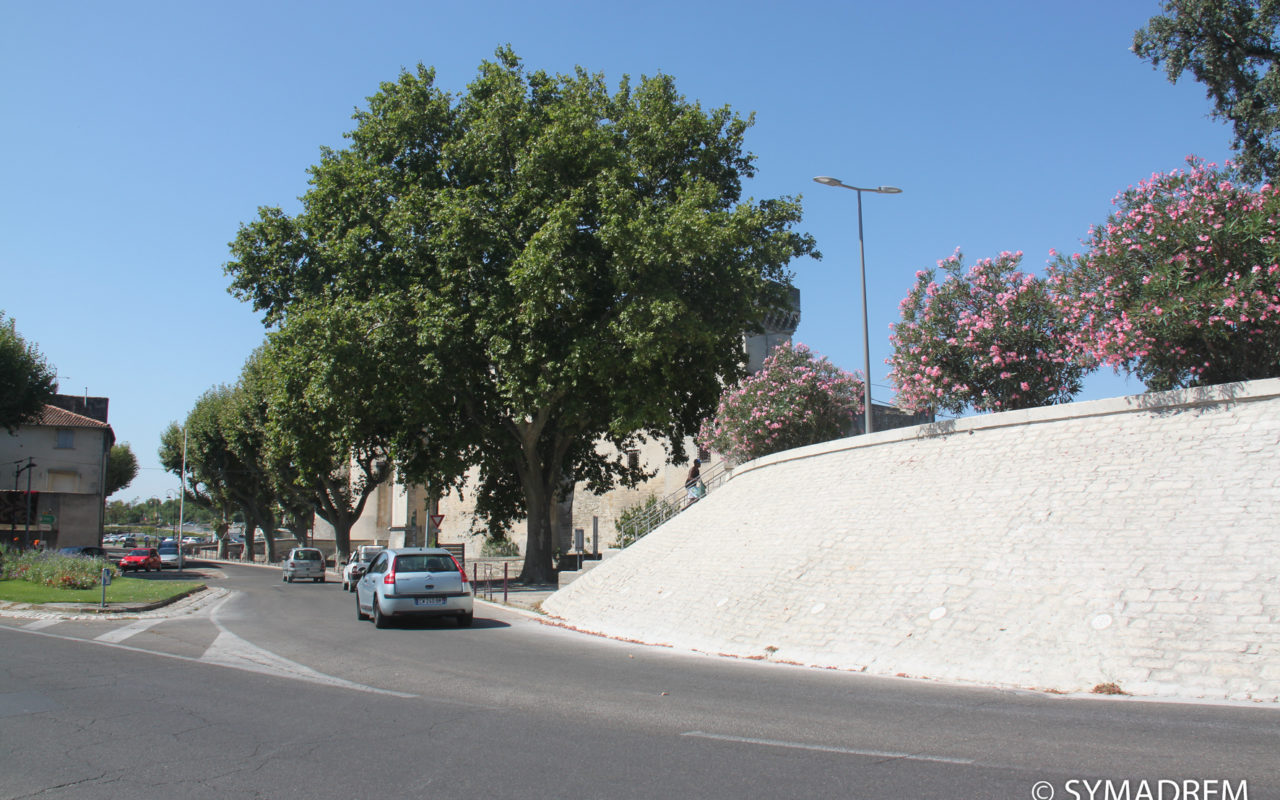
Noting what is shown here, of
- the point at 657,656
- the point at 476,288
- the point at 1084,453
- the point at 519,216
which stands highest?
the point at 519,216

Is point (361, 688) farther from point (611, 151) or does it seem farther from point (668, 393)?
point (611, 151)

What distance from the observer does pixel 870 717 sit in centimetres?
758

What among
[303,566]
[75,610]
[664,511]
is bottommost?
[303,566]

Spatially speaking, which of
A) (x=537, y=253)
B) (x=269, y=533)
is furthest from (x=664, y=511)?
(x=269, y=533)

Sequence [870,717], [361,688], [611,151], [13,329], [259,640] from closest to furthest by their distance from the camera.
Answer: [870,717] < [361,688] < [259,640] < [611,151] < [13,329]

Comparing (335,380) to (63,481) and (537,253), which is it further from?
(63,481)

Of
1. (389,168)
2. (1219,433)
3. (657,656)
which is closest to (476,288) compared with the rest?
(389,168)

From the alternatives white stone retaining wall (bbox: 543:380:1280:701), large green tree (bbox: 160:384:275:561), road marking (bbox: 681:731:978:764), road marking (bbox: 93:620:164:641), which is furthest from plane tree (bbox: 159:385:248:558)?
road marking (bbox: 681:731:978:764)

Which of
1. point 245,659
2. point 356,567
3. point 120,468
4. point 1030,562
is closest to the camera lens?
point 245,659

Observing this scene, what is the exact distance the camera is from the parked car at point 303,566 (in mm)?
36594

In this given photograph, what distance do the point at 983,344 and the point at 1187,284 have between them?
179 inches

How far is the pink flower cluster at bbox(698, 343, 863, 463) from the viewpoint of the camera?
967 inches

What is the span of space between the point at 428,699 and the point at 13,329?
46424mm

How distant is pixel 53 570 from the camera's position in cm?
2453
